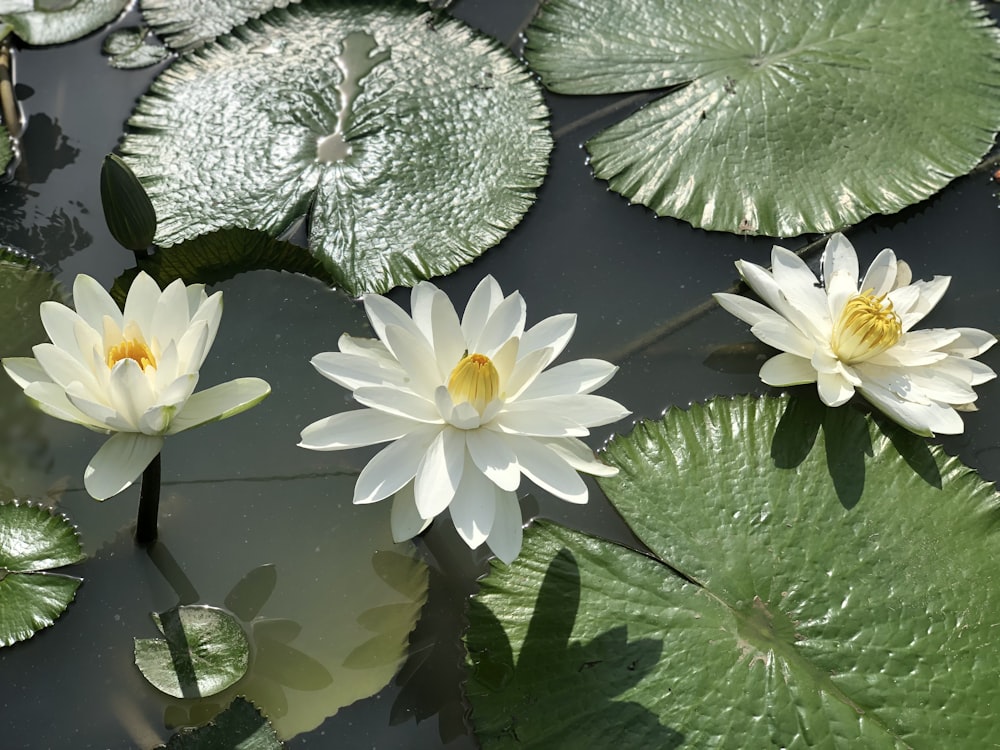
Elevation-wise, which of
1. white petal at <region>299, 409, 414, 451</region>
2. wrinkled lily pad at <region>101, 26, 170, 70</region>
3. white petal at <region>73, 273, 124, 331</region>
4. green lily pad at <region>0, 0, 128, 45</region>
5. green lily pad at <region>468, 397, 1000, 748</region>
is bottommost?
green lily pad at <region>468, 397, 1000, 748</region>

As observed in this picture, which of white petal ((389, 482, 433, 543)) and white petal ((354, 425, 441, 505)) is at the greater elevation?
white petal ((354, 425, 441, 505))

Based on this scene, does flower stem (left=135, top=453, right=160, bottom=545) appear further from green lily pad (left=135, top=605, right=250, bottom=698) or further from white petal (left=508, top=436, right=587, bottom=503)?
white petal (left=508, top=436, right=587, bottom=503)

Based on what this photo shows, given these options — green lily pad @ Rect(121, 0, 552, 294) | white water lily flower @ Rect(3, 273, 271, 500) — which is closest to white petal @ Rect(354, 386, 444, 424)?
white water lily flower @ Rect(3, 273, 271, 500)

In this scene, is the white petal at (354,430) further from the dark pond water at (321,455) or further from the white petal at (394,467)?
the dark pond water at (321,455)

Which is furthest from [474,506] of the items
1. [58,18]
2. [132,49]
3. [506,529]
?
[58,18]

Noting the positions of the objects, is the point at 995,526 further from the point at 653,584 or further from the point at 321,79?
the point at 321,79

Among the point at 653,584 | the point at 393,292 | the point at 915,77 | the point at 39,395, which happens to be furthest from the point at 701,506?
the point at 915,77
